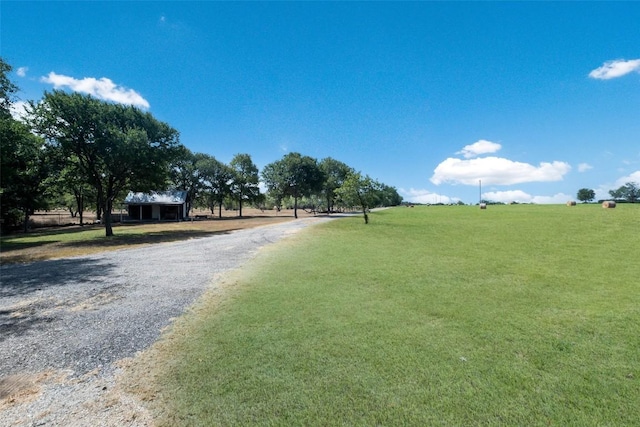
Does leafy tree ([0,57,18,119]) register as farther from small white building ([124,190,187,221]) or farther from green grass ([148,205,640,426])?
small white building ([124,190,187,221])

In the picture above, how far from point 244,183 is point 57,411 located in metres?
54.5

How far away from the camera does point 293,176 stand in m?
52.2

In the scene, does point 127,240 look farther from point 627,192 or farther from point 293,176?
point 627,192

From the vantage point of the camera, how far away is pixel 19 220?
1189 inches

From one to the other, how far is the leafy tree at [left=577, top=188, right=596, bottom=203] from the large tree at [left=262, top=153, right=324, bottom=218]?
74.0m

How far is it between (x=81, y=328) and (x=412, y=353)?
518cm

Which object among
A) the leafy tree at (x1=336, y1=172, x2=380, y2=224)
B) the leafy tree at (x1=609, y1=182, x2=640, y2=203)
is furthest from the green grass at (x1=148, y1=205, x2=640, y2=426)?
the leafy tree at (x1=609, y1=182, x2=640, y2=203)

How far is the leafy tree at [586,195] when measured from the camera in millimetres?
76281

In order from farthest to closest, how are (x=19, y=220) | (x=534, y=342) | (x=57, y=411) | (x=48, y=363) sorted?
(x=19, y=220)
(x=534, y=342)
(x=48, y=363)
(x=57, y=411)

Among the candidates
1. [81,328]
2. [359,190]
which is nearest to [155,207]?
[359,190]

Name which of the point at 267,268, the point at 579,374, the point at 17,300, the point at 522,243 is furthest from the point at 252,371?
the point at 522,243

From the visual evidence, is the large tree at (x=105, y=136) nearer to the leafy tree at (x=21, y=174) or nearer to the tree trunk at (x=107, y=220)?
the tree trunk at (x=107, y=220)

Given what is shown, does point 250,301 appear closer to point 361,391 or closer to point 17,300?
point 361,391

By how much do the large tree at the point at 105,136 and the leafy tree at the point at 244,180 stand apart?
105 ft
